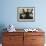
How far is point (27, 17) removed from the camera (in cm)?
449

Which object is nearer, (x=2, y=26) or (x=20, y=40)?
(x=20, y=40)

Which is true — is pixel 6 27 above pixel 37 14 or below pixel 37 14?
below

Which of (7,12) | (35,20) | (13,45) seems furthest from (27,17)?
(13,45)

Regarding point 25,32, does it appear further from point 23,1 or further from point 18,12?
point 23,1

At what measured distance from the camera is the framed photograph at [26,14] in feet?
14.6

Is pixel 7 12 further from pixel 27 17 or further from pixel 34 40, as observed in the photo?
pixel 34 40

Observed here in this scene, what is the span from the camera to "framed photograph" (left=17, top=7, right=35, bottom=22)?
4465mm

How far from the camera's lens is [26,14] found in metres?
4.50

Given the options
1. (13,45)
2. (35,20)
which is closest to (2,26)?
(13,45)

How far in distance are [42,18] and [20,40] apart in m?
1.11

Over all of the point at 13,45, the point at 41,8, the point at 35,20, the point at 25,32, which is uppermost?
the point at 41,8

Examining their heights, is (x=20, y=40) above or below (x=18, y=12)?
below

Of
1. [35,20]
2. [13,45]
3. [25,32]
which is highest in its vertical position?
[35,20]

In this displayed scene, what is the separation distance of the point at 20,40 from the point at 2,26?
2.87 ft
